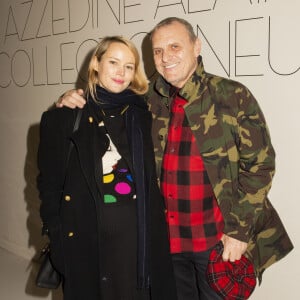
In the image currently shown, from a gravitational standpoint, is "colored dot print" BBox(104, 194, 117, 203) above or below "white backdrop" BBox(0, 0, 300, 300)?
below

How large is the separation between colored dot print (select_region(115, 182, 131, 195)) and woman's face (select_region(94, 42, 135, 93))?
46 centimetres

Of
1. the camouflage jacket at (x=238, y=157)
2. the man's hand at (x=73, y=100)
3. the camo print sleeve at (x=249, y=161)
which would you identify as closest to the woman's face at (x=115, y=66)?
the man's hand at (x=73, y=100)

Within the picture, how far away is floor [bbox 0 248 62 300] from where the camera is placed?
3063 millimetres

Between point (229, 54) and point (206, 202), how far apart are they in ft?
3.13

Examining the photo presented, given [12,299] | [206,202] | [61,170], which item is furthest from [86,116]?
[12,299]

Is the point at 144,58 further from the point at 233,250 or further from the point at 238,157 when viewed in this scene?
the point at 233,250

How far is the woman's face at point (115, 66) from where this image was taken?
1.81 meters

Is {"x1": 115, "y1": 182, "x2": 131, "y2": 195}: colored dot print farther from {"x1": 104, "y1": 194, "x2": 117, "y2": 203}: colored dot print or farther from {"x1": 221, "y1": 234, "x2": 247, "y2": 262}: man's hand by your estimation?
{"x1": 221, "y1": 234, "x2": 247, "y2": 262}: man's hand

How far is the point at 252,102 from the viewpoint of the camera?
5.80 ft

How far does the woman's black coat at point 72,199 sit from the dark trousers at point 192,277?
45cm

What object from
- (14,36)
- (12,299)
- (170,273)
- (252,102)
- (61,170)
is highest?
(14,36)

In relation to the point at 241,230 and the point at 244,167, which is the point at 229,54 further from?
the point at 241,230

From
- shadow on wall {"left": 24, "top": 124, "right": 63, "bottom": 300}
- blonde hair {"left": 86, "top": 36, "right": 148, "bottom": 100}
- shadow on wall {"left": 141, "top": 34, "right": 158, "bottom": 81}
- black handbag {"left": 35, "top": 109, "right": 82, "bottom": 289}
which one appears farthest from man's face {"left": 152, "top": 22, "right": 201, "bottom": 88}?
shadow on wall {"left": 24, "top": 124, "right": 63, "bottom": 300}

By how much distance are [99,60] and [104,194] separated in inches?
25.9
